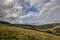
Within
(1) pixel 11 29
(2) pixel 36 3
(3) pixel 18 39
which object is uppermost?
(2) pixel 36 3

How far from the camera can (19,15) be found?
488cm

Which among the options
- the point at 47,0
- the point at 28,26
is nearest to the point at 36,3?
the point at 47,0

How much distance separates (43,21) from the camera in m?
4.81

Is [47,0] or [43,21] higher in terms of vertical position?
[47,0]

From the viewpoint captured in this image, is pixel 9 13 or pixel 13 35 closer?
pixel 13 35

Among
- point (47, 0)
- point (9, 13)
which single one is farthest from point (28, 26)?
point (47, 0)

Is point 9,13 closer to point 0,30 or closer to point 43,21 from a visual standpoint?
point 0,30

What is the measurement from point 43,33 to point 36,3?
38.9 inches

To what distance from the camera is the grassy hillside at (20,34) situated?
14.9ft

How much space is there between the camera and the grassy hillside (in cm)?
453

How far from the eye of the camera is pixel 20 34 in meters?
4.58

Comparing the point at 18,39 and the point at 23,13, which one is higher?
the point at 23,13

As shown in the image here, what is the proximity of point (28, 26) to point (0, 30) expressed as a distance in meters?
0.84

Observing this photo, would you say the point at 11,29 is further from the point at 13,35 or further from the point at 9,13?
the point at 9,13
